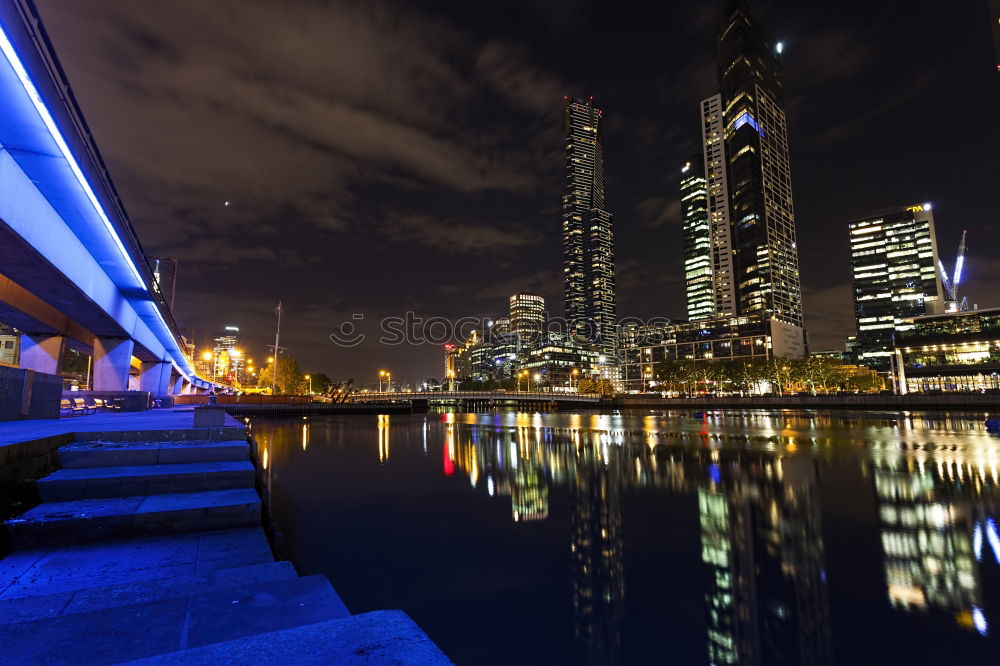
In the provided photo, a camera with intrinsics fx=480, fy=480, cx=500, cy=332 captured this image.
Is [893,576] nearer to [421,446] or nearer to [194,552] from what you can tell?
[194,552]

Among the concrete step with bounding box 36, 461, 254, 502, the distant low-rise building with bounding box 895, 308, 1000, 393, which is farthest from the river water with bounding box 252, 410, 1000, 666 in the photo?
the distant low-rise building with bounding box 895, 308, 1000, 393

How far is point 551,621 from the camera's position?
6953mm

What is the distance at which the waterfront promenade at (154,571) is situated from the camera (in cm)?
295

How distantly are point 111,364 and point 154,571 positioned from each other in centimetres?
3612

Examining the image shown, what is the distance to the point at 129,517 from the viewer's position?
271 inches

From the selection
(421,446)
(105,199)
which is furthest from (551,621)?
(421,446)

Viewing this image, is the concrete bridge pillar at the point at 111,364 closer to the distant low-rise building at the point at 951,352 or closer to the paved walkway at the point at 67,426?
the paved walkway at the point at 67,426

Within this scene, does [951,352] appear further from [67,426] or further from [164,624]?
[67,426]

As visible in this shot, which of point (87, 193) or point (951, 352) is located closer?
point (87, 193)

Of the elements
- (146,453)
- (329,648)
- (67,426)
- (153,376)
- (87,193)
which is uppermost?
(87,193)

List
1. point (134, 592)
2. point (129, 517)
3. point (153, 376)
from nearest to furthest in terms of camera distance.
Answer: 1. point (134, 592)
2. point (129, 517)
3. point (153, 376)

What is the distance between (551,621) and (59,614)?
564 cm

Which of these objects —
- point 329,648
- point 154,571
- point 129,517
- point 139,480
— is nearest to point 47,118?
point 139,480

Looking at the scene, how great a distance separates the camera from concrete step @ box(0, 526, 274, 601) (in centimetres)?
520
